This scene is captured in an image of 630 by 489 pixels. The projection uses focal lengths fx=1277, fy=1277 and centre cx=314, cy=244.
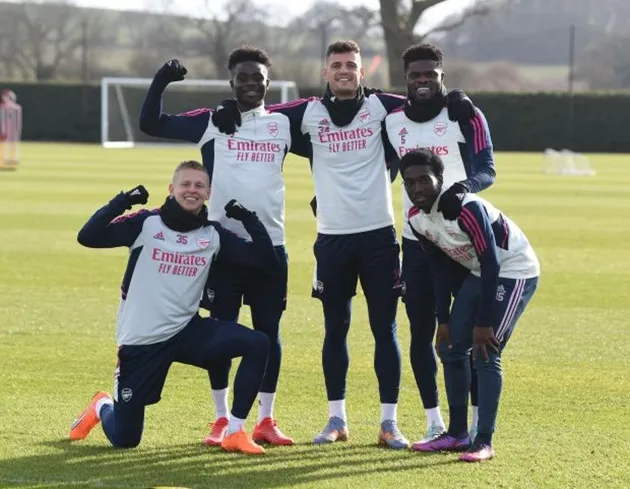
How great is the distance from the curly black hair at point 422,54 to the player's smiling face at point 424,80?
0.02 meters

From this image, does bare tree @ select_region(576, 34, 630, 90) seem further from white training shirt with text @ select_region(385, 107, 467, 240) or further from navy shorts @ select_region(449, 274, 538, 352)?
navy shorts @ select_region(449, 274, 538, 352)

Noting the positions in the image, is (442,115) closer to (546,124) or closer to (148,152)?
(148,152)

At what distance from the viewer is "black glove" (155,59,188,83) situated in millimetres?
7098

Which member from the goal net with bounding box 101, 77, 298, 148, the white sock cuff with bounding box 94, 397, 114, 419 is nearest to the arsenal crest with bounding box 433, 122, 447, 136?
the white sock cuff with bounding box 94, 397, 114, 419

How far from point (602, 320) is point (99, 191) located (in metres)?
15.6

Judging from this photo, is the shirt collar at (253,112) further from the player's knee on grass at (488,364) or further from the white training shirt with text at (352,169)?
the player's knee on grass at (488,364)

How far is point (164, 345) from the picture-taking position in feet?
22.2

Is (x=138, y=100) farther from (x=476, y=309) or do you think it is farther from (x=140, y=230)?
(x=476, y=309)

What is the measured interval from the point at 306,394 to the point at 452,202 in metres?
2.29

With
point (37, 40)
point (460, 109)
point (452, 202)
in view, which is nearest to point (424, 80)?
point (460, 109)

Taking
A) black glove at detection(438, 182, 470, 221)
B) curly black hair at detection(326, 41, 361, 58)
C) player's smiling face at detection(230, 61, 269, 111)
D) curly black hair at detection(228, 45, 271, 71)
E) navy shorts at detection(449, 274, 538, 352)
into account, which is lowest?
navy shorts at detection(449, 274, 538, 352)

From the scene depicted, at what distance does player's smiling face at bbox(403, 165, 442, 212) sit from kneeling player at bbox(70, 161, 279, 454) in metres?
0.88

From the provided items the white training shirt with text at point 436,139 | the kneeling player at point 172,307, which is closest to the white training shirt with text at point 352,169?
the white training shirt with text at point 436,139

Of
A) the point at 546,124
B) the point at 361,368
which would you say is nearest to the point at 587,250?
the point at 361,368
